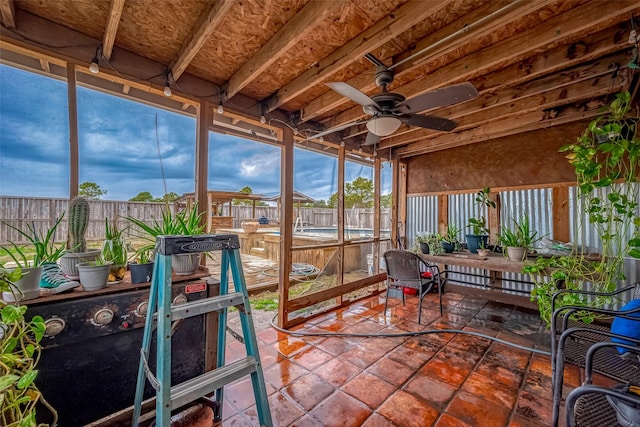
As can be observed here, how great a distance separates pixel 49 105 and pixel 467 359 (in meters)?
3.73

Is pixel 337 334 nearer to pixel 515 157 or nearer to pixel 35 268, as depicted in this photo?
pixel 35 268

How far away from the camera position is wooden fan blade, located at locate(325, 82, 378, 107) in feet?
5.66

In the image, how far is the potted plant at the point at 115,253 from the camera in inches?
59.0

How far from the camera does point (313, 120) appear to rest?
3.39 metres

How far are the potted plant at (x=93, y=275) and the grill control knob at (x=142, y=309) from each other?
0.20 metres

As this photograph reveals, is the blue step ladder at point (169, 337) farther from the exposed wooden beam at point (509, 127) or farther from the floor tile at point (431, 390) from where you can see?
the exposed wooden beam at point (509, 127)

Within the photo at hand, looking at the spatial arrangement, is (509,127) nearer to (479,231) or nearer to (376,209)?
(479,231)

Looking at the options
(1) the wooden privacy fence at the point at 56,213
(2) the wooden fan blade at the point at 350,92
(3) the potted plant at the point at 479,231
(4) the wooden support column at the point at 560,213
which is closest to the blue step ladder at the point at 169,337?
(1) the wooden privacy fence at the point at 56,213

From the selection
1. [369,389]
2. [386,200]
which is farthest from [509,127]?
[369,389]

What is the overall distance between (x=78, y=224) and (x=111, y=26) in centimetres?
119

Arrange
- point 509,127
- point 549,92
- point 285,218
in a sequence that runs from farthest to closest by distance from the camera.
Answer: point 509,127, point 285,218, point 549,92

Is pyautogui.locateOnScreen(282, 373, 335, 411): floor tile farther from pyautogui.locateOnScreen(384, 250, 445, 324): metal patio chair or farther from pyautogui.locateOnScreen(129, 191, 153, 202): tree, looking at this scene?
pyautogui.locateOnScreen(129, 191, 153, 202): tree

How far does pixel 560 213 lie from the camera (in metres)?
3.44

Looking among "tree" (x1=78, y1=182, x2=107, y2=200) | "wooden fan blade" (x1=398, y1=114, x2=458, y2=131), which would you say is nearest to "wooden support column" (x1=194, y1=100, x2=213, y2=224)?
"tree" (x1=78, y1=182, x2=107, y2=200)
